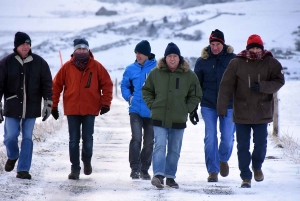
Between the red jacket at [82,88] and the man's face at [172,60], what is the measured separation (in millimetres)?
1071

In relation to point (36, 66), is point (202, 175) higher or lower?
lower

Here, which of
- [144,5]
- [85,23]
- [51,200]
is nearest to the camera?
[51,200]

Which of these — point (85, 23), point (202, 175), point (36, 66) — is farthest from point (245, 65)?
point (85, 23)

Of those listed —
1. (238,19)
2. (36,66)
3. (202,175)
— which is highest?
(238,19)

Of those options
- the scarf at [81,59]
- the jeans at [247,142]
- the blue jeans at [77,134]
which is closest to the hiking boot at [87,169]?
the blue jeans at [77,134]

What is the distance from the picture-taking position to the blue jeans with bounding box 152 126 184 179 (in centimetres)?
805

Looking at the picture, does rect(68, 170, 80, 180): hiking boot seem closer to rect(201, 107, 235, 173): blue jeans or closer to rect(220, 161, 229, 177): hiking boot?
rect(201, 107, 235, 173): blue jeans

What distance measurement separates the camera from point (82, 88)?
860 cm

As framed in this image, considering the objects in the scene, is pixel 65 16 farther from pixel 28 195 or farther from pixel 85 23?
pixel 28 195

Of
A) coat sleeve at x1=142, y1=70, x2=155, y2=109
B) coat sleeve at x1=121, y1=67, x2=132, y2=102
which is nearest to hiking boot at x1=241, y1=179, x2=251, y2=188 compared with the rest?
coat sleeve at x1=142, y1=70, x2=155, y2=109

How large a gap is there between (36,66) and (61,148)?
3778 millimetres

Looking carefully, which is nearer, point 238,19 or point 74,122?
point 74,122

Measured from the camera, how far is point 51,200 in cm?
683

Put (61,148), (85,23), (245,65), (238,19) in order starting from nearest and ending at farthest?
(245,65) < (61,148) < (238,19) < (85,23)
